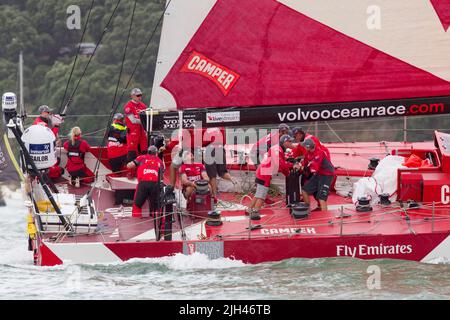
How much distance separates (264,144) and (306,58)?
5.70 feet

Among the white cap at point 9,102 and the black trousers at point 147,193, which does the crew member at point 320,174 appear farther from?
the white cap at point 9,102

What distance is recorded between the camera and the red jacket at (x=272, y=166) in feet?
45.9

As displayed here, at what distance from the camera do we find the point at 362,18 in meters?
13.9

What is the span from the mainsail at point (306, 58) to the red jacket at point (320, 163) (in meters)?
0.42

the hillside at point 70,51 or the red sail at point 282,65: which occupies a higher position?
the hillside at point 70,51

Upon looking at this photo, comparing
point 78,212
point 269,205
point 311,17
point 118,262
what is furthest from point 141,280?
point 311,17

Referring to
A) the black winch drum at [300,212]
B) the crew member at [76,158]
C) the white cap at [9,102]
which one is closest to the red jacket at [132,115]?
the crew member at [76,158]

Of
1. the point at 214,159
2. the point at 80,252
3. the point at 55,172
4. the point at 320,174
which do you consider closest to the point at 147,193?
the point at 214,159

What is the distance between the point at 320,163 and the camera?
1400 centimetres
